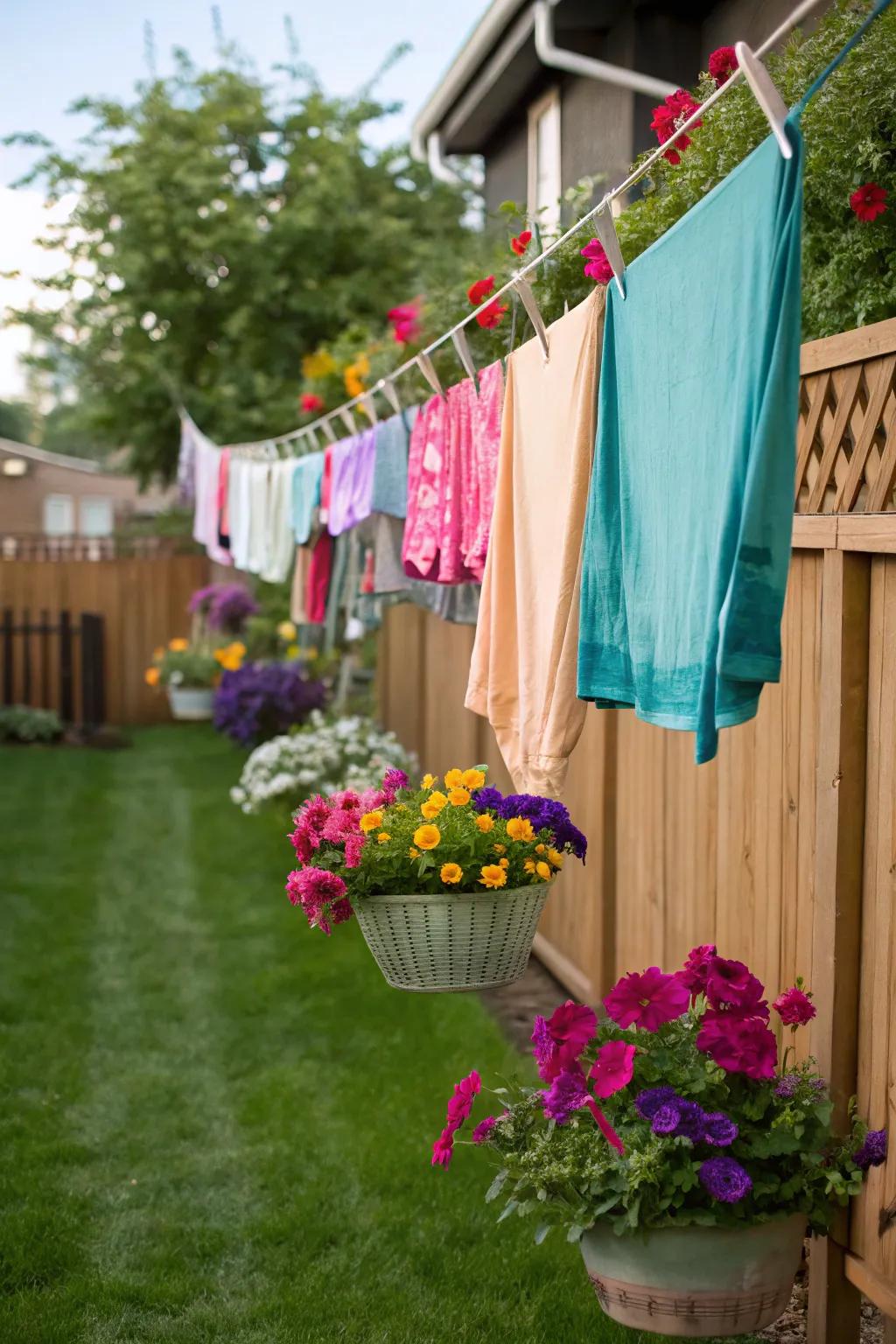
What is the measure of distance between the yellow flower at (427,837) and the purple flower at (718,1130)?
2.20 feet

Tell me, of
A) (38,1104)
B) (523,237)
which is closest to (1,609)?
(38,1104)

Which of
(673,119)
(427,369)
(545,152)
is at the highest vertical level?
(545,152)

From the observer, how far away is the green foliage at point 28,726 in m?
11.8

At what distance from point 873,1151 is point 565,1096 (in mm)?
544

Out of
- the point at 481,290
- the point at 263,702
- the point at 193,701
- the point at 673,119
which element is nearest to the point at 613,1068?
the point at 673,119

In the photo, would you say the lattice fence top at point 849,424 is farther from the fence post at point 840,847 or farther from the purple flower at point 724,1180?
the purple flower at point 724,1180

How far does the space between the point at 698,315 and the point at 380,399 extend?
4539mm

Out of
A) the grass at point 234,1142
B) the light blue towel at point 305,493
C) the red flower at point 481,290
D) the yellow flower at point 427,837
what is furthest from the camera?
the light blue towel at point 305,493

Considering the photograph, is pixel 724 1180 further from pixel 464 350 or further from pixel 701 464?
pixel 464 350

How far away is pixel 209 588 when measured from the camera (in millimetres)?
12930

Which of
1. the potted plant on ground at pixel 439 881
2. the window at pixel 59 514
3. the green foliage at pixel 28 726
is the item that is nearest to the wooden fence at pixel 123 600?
the green foliage at pixel 28 726

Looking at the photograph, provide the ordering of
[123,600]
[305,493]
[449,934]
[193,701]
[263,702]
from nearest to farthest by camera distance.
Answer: [449,934] → [305,493] → [263,702] → [193,701] → [123,600]

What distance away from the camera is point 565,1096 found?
2344 millimetres

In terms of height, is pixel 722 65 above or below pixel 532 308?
above
